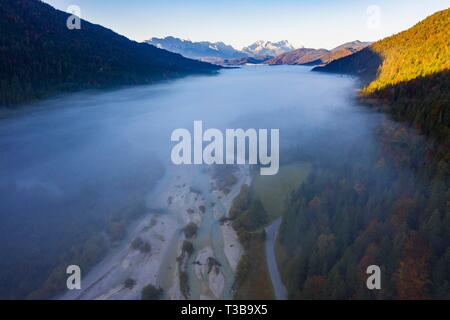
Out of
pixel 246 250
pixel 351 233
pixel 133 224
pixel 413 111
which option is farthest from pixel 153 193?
pixel 413 111

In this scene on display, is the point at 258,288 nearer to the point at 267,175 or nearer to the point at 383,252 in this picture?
the point at 383,252

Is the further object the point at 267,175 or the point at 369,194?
the point at 267,175

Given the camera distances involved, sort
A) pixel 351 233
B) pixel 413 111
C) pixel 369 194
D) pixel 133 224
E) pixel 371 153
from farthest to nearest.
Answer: pixel 413 111, pixel 371 153, pixel 133 224, pixel 369 194, pixel 351 233

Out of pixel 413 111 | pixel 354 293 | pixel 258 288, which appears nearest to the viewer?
pixel 354 293

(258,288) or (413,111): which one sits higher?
(413,111)

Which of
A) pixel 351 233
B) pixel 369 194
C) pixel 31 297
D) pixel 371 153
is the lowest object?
pixel 31 297

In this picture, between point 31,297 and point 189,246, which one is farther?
point 189,246

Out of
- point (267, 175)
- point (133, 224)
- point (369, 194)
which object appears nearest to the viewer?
point (369, 194)
